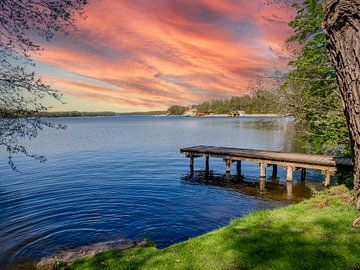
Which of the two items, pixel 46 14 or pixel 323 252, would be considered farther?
pixel 46 14

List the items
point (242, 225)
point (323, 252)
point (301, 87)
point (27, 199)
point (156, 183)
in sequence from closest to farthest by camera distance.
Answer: point (323, 252) < point (242, 225) < point (301, 87) < point (27, 199) < point (156, 183)

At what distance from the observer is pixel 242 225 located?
330 inches

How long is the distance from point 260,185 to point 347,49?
15.6 m

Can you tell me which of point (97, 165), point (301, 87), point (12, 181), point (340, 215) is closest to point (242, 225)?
point (340, 215)

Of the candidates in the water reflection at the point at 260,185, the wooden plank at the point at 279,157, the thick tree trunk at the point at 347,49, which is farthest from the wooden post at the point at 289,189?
the thick tree trunk at the point at 347,49

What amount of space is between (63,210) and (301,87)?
13852 millimetres

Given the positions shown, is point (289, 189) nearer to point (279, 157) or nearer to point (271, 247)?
point (279, 157)

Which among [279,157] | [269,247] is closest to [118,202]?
[279,157]

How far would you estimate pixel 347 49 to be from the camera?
6281mm

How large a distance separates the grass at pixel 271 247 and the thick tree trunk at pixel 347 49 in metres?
2.04

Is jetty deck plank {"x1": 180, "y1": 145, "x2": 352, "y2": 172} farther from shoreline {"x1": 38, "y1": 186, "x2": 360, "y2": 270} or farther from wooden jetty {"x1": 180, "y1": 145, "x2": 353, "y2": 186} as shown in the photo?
shoreline {"x1": 38, "y1": 186, "x2": 360, "y2": 270}

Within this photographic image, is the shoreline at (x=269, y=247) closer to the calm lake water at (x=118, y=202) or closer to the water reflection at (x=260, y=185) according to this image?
the calm lake water at (x=118, y=202)

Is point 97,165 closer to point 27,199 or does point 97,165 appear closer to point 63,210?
point 27,199

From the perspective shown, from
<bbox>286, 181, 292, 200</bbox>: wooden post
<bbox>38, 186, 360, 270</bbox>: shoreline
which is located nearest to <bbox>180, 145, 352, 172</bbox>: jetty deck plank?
<bbox>286, 181, 292, 200</bbox>: wooden post
